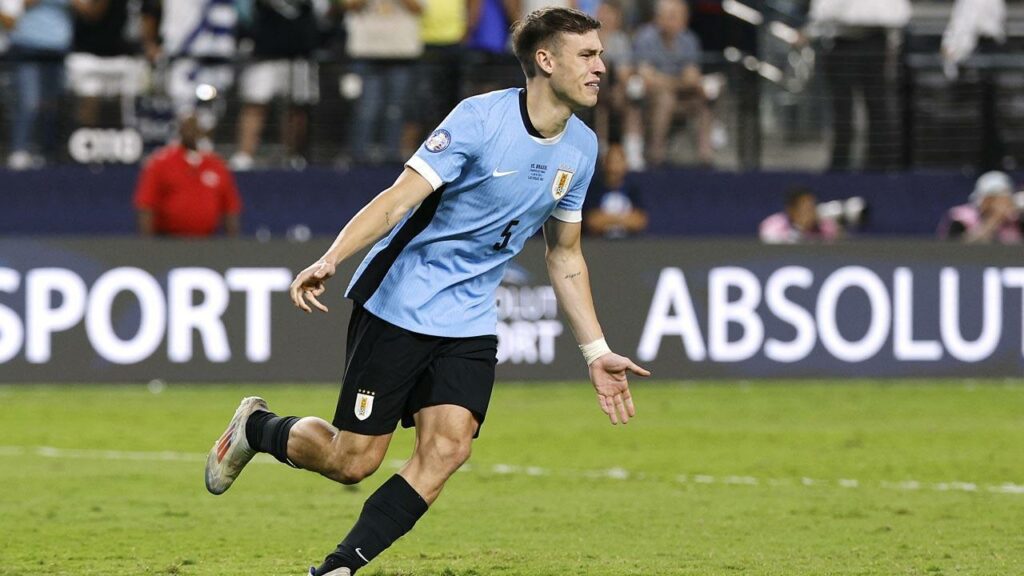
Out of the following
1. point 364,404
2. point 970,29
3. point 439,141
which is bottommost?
point 364,404

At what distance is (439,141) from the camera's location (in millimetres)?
6402

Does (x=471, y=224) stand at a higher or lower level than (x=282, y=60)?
lower

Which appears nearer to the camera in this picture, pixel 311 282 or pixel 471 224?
pixel 311 282

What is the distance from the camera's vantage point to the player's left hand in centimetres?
679

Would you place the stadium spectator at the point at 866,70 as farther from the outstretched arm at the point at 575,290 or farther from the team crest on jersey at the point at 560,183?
the team crest on jersey at the point at 560,183

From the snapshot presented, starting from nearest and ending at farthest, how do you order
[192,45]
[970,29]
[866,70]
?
[192,45] < [866,70] < [970,29]

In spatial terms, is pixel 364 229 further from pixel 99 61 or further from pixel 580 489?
pixel 99 61

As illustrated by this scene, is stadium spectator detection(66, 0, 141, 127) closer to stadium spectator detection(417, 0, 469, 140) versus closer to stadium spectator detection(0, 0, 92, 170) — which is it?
stadium spectator detection(0, 0, 92, 170)

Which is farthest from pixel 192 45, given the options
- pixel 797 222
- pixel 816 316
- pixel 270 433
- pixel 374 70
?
pixel 270 433

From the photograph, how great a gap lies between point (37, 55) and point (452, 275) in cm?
1108

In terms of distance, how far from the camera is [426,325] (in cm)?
655

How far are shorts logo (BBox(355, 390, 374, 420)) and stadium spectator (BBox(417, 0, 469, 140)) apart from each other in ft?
34.8

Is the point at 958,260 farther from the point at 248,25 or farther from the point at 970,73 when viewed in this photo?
the point at 248,25

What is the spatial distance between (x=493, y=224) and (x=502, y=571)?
1.49 metres
